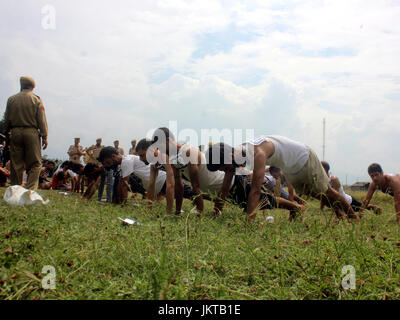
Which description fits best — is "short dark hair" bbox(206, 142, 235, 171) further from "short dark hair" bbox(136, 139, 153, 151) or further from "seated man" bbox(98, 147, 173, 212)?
"seated man" bbox(98, 147, 173, 212)

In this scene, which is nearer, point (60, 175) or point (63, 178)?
point (60, 175)

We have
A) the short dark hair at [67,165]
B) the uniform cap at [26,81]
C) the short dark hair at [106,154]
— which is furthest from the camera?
the short dark hair at [67,165]

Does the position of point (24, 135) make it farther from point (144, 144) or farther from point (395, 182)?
point (395, 182)

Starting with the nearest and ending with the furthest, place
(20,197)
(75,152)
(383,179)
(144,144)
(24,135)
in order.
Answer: (20,197)
(24,135)
(144,144)
(383,179)
(75,152)

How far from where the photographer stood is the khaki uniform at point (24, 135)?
18.3 ft

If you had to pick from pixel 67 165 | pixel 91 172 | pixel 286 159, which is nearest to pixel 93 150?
pixel 67 165

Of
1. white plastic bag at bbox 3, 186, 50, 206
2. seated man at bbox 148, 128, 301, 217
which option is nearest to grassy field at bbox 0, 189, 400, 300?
white plastic bag at bbox 3, 186, 50, 206

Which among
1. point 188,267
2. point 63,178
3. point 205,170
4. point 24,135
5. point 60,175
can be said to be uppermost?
point 24,135

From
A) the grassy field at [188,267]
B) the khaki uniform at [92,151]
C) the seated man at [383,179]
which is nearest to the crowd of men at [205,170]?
the seated man at [383,179]

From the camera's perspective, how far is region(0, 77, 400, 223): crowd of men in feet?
14.0

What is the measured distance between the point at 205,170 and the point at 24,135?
296 cm

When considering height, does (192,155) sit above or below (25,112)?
below

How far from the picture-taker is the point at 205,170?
5.45 metres

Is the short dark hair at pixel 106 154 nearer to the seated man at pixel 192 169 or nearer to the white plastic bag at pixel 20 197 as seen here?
the seated man at pixel 192 169
